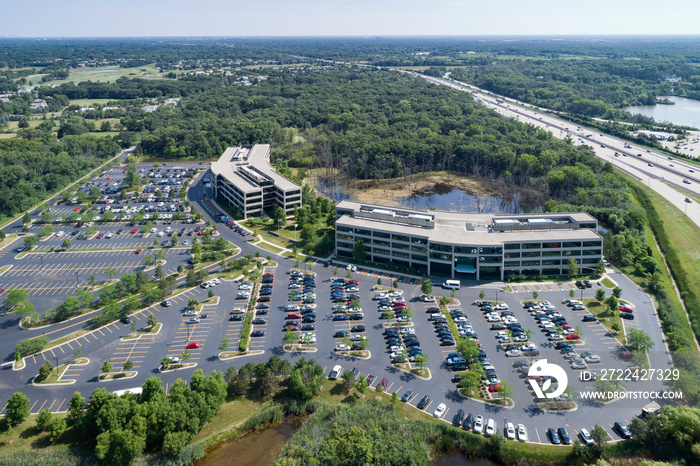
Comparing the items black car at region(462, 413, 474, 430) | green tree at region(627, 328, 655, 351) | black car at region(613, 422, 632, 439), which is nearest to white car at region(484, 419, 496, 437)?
black car at region(462, 413, 474, 430)

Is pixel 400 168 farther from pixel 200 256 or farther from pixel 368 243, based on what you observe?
pixel 200 256

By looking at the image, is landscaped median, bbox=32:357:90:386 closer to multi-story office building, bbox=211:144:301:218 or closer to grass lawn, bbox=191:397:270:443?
grass lawn, bbox=191:397:270:443

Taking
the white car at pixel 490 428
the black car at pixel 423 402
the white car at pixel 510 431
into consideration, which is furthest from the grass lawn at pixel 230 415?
the white car at pixel 510 431

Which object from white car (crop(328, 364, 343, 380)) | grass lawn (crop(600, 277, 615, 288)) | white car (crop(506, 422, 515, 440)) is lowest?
white car (crop(506, 422, 515, 440))

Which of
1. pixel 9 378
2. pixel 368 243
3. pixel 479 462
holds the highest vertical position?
pixel 368 243

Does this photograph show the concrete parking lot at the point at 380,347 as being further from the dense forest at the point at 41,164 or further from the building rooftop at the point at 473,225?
the dense forest at the point at 41,164

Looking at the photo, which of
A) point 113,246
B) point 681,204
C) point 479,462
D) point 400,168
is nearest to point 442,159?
point 400,168
